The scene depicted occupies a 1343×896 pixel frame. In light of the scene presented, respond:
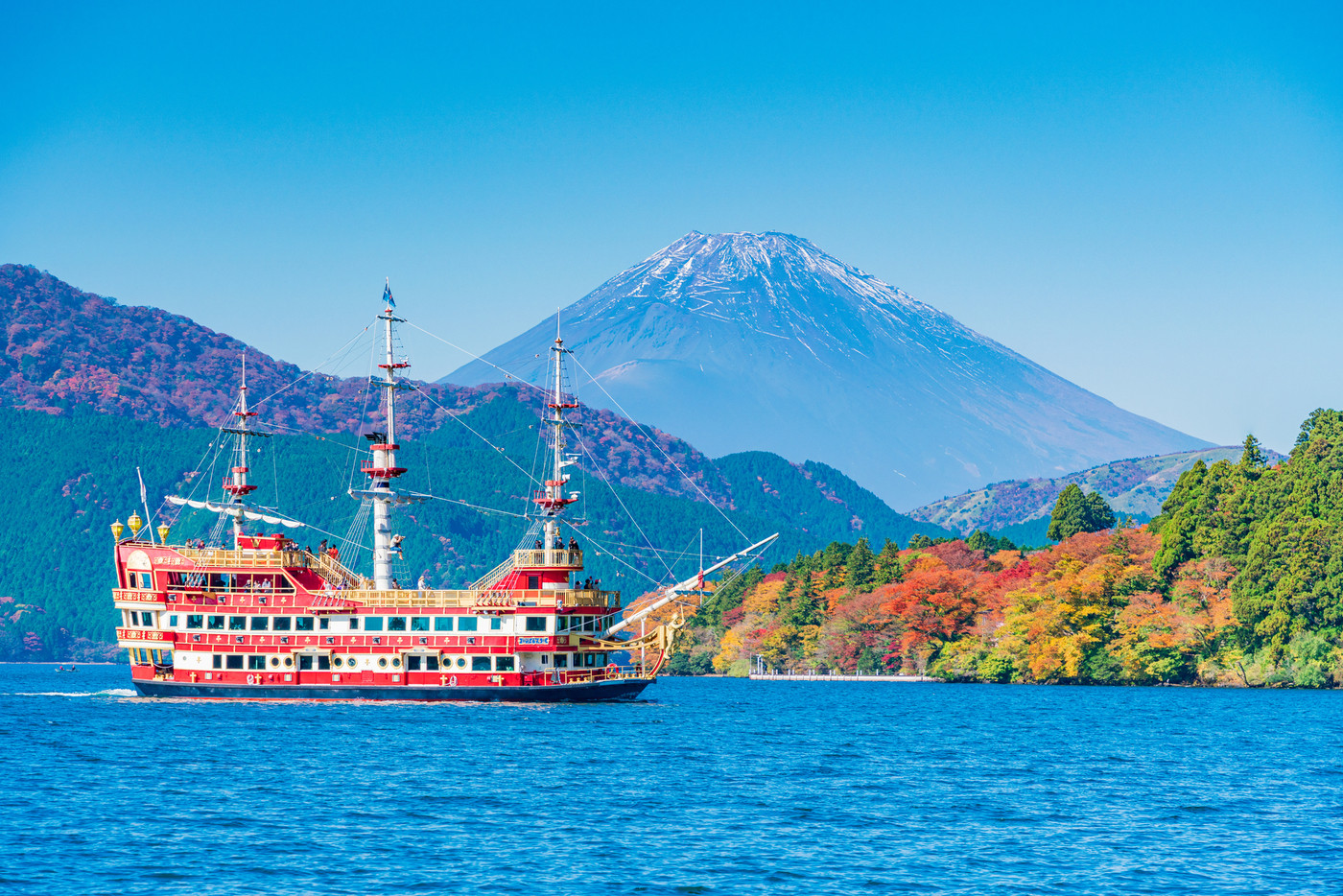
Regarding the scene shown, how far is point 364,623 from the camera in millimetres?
77438

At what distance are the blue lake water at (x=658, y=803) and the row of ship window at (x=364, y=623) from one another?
14.8 ft

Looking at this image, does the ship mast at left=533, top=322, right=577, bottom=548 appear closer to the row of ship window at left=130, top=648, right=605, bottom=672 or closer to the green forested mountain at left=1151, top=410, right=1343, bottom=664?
the row of ship window at left=130, top=648, right=605, bottom=672

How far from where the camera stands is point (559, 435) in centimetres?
8206

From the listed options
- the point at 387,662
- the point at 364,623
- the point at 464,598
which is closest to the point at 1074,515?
the point at 464,598

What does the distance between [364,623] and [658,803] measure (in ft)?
122

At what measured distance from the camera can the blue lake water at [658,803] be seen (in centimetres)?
3309

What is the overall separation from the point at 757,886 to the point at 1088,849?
9231 mm

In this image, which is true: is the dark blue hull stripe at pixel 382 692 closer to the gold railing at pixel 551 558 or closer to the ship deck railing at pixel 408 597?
the ship deck railing at pixel 408 597

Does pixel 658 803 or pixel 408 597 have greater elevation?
pixel 408 597

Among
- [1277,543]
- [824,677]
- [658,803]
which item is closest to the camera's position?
[658,803]

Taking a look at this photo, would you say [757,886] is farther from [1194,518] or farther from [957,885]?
[1194,518]

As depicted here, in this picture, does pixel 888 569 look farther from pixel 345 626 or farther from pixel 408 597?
pixel 345 626

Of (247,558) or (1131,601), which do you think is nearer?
(247,558)

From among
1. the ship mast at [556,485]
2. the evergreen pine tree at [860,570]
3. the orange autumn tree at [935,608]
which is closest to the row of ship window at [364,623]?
the ship mast at [556,485]
